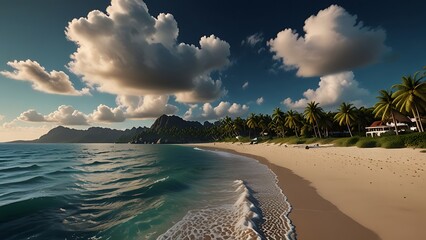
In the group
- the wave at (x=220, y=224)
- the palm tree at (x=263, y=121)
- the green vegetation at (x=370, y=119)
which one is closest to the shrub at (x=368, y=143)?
the green vegetation at (x=370, y=119)

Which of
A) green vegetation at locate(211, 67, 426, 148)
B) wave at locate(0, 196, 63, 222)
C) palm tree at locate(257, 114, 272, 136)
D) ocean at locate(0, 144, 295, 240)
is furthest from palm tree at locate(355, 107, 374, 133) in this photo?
wave at locate(0, 196, 63, 222)

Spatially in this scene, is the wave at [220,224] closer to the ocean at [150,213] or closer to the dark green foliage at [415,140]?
the ocean at [150,213]

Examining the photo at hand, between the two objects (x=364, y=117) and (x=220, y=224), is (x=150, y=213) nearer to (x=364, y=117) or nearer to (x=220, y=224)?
(x=220, y=224)

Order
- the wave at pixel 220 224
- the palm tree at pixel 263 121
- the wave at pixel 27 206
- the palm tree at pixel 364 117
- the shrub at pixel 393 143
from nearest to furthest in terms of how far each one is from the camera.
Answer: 1. the wave at pixel 220 224
2. the wave at pixel 27 206
3. the shrub at pixel 393 143
4. the palm tree at pixel 364 117
5. the palm tree at pixel 263 121

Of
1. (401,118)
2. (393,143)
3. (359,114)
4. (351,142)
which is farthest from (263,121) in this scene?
(393,143)

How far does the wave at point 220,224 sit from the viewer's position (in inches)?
324

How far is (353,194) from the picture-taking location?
11.8m

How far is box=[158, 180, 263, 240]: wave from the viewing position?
324 inches

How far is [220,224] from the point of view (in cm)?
930

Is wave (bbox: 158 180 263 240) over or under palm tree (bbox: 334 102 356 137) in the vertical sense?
under

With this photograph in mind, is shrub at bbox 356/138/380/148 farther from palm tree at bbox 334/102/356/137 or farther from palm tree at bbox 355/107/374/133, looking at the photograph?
palm tree at bbox 355/107/374/133

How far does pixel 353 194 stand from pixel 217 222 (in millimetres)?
7550

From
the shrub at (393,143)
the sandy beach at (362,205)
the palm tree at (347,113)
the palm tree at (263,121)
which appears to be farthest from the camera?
the palm tree at (263,121)

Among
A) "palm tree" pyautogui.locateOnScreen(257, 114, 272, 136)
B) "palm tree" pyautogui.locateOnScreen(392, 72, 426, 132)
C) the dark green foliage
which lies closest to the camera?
the dark green foliage
